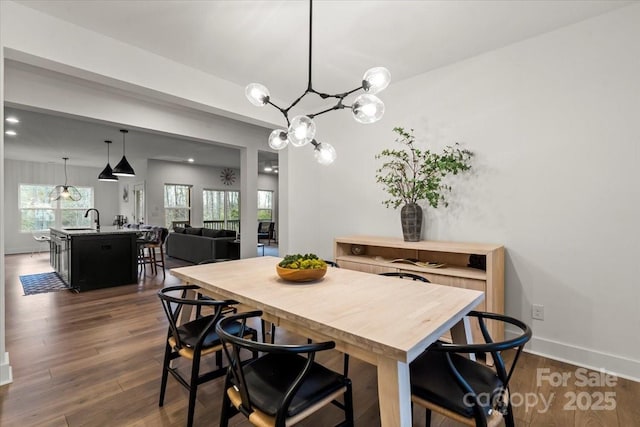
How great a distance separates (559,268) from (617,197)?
639 millimetres

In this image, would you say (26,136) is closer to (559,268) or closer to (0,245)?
(0,245)

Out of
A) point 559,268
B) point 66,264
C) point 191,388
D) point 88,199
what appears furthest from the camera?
point 88,199

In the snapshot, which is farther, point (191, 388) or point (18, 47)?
point (18, 47)

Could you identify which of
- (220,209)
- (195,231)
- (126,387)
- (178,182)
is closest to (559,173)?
(126,387)

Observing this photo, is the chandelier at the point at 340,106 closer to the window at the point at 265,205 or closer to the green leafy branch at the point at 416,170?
the green leafy branch at the point at 416,170

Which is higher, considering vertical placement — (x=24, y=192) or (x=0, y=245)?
(x=24, y=192)

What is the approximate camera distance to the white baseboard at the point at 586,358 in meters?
2.17

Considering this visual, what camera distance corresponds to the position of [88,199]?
991cm

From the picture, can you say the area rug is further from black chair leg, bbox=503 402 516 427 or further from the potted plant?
black chair leg, bbox=503 402 516 427

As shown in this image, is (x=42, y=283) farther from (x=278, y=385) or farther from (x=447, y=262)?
(x=447, y=262)

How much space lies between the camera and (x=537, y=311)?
8.32 feet

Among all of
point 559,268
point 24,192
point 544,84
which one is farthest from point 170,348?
point 24,192

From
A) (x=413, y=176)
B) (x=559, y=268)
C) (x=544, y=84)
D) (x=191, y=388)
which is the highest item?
(x=544, y=84)

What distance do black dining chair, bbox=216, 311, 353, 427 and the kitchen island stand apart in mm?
4504
